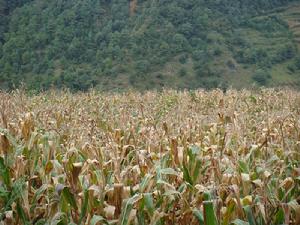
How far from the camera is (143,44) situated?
1724 inches

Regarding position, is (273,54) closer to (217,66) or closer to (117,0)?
(217,66)

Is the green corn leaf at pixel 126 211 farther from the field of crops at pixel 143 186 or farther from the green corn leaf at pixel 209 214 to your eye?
the green corn leaf at pixel 209 214

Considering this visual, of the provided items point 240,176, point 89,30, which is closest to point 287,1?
point 89,30

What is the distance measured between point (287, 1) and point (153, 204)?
2408 inches

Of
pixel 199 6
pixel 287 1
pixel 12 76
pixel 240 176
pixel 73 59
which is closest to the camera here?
pixel 240 176

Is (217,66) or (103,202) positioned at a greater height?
(103,202)

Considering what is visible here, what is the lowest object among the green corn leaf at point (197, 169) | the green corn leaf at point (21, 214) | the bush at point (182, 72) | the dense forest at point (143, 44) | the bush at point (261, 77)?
the bush at point (261, 77)

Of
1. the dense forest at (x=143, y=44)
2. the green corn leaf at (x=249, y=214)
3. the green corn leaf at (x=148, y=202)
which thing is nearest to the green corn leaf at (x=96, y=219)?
the green corn leaf at (x=148, y=202)

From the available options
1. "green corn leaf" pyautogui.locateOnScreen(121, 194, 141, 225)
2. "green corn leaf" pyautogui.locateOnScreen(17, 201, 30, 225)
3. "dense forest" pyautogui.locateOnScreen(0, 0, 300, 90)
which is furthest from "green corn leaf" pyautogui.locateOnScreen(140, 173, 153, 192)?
"dense forest" pyautogui.locateOnScreen(0, 0, 300, 90)

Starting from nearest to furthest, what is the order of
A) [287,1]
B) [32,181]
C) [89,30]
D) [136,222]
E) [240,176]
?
[136,222]
[240,176]
[32,181]
[89,30]
[287,1]

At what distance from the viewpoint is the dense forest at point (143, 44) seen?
39.9 meters

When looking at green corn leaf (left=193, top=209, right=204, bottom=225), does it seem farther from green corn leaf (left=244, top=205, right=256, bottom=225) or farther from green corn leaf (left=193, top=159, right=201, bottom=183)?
green corn leaf (left=193, top=159, right=201, bottom=183)

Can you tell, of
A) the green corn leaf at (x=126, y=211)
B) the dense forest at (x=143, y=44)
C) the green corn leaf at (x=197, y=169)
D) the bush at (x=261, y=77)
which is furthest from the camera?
the bush at (x=261, y=77)

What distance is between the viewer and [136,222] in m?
3.45
